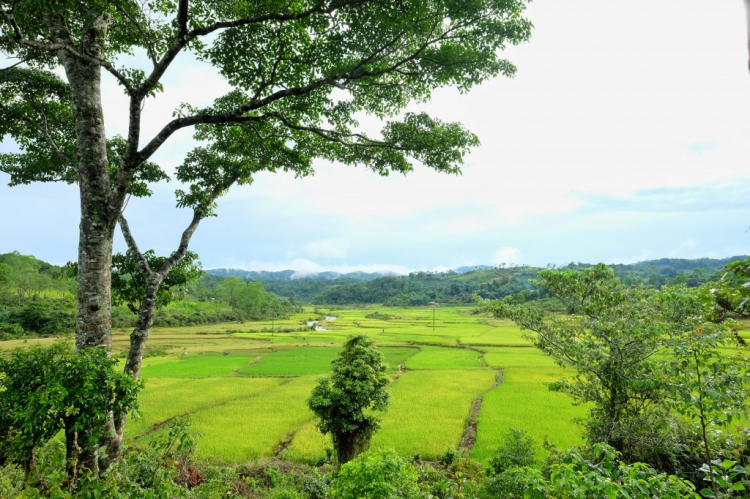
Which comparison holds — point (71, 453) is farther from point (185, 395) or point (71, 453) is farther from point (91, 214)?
point (185, 395)

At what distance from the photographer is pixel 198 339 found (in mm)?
42188

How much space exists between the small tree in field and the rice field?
2.39 meters

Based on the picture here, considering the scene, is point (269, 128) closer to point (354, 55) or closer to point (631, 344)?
point (354, 55)

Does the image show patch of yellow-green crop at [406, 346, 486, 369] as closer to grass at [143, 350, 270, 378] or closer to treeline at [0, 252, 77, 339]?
grass at [143, 350, 270, 378]

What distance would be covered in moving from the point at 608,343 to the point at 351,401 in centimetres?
664

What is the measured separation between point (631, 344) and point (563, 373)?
1720cm

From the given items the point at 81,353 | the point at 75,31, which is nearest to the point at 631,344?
the point at 81,353

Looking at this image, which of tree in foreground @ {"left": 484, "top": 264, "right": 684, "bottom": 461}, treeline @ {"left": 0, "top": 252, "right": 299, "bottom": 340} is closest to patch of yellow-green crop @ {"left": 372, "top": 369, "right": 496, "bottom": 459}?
tree in foreground @ {"left": 484, "top": 264, "right": 684, "bottom": 461}

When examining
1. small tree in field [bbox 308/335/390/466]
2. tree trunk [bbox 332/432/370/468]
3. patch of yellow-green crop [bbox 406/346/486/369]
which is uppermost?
small tree in field [bbox 308/335/390/466]

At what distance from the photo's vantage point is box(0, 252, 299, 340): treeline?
39.6m

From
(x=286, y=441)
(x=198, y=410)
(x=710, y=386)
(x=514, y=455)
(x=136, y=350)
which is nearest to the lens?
(x=710, y=386)

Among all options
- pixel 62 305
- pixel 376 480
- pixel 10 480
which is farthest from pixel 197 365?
pixel 62 305

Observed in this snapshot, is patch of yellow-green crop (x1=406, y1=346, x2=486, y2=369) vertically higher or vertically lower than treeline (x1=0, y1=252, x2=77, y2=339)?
lower

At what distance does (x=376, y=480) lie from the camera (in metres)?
4.95
